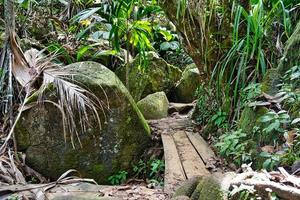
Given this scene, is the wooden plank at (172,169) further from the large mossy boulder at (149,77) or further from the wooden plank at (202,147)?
the large mossy boulder at (149,77)

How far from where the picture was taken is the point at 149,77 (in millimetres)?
6801

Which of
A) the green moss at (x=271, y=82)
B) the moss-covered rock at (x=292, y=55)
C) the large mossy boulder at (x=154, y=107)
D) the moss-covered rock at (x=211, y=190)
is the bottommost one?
the large mossy boulder at (x=154, y=107)

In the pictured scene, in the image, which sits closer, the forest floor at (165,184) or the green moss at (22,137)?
the forest floor at (165,184)

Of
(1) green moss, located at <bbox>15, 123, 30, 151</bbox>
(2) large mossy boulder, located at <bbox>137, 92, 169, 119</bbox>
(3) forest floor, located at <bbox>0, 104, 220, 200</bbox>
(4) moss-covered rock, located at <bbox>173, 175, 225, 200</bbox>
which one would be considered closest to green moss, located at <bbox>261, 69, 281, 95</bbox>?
(3) forest floor, located at <bbox>0, 104, 220, 200</bbox>

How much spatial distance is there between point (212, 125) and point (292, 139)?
1.80 meters

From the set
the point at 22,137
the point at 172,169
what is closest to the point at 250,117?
the point at 172,169

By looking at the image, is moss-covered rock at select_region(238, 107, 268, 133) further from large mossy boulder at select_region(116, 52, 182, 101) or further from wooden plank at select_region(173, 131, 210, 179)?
large mossy boulder at select_region(116, 52, 182, 101)

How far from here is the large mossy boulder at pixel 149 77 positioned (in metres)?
6.57

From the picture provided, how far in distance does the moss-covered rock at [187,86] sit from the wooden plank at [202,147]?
2.71 meters

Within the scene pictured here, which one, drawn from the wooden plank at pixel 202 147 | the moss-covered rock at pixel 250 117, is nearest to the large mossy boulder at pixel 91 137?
the wooden plank at pixel 202 147

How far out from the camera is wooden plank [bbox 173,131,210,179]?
2837 mm

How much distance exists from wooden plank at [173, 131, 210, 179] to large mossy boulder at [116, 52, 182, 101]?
8.73ft

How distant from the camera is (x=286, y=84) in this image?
2.46 meters

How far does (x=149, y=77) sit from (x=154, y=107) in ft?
4.37
